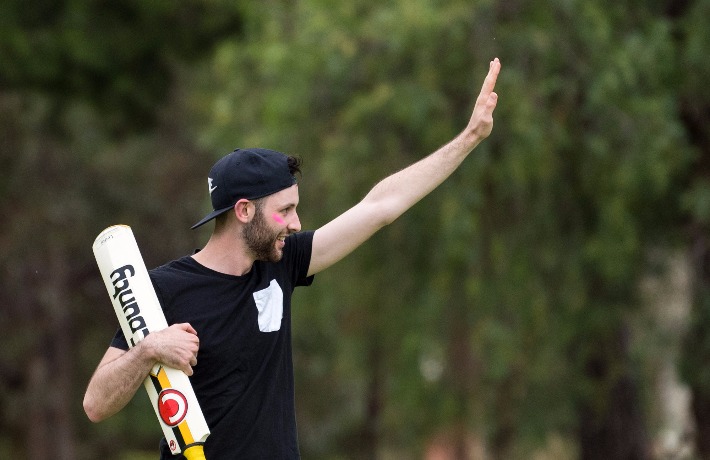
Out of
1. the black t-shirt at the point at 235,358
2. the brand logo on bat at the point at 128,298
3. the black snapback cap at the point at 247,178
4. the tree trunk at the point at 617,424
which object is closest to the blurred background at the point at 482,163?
the tree trunk at the point at 617,424

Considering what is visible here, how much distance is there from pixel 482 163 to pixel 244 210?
7.32 m

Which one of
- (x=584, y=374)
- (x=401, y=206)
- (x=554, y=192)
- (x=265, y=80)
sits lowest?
(x=401, y=206)

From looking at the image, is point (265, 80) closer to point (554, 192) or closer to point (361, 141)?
point (361, 141)

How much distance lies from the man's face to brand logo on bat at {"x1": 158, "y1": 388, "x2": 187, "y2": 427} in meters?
0.56

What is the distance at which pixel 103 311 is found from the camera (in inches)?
1058

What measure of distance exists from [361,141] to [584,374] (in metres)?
3.79

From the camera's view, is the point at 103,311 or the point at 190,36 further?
the point at 103,311

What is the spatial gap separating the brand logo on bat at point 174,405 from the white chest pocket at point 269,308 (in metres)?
0.37

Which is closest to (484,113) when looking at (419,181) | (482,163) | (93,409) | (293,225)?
(419,181)

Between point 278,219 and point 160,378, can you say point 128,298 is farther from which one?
point 278,219

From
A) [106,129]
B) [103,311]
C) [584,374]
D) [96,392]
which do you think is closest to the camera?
[96,392]

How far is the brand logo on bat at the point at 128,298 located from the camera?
4.41m

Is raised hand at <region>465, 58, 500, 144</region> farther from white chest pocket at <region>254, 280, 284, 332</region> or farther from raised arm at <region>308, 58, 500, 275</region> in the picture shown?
white chest pocket at <region>254, 280, 284, 332</region>

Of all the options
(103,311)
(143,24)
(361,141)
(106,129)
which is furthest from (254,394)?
(103,311)
